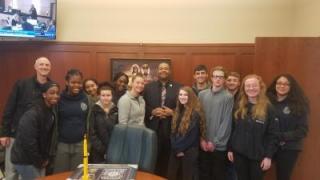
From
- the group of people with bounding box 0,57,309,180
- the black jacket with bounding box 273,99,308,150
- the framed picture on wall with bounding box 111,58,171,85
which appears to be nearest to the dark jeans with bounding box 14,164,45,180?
the group of people with bounding box 0,57,309,180

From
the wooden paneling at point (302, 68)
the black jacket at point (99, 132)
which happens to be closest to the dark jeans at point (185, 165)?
the black jacket at point (99, 132)

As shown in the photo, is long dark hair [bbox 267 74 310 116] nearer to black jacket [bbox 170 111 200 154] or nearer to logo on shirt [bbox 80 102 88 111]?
black jacket [bbox 170 111 200 154]

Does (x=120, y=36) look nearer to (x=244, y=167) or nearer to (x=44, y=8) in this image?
(x=44, y=8)

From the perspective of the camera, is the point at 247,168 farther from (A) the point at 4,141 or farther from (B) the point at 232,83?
(A) the point at 4,141

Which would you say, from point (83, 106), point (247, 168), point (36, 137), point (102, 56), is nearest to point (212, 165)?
point (247, 168)

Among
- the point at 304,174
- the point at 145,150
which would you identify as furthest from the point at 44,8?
the point at 304,174

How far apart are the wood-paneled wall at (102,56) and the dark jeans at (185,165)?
6.64 feet

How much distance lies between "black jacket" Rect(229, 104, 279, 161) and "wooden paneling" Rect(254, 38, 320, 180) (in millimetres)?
1214

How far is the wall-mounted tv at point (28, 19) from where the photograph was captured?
445 cm

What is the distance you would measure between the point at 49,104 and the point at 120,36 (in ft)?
8.95

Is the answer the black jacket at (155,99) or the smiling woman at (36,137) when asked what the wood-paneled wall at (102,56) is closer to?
the black jacket at (155,99)

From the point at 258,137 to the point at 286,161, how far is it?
0.49 m

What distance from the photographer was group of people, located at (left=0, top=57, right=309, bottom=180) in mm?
2980

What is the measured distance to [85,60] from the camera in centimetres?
552
